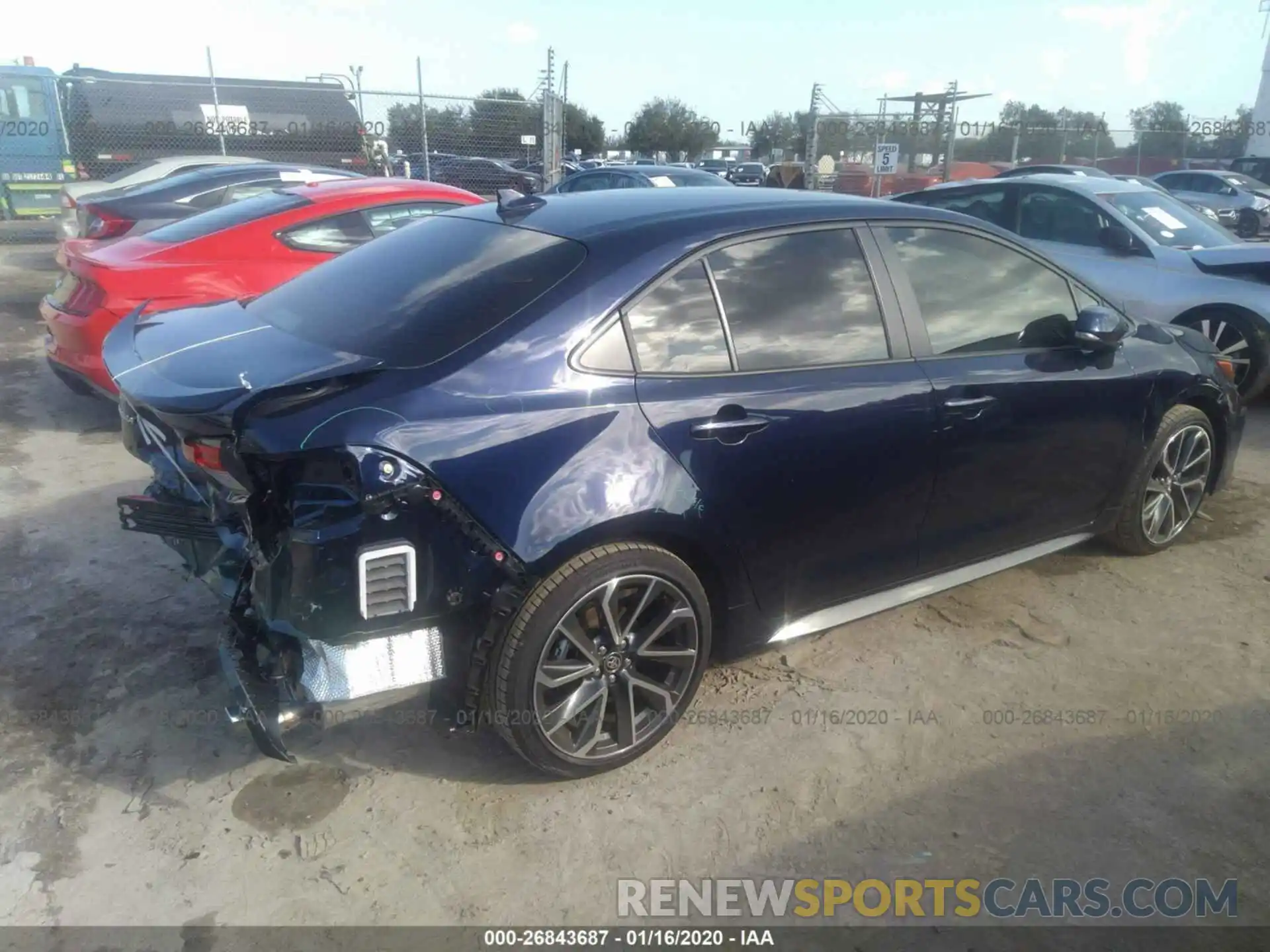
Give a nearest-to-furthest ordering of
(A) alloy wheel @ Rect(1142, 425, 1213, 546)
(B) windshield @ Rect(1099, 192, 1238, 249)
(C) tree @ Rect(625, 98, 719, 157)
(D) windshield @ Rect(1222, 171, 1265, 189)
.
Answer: (A) alloy wheel @ Rect(1142, 425, 1213, 546), (B) windshield @ Rect(1099, 192, 1238, 249), (D) windshield @ Rect(1222, 171, 1265, 189), (C) tree @ Rect(625, 98, 719, 157)

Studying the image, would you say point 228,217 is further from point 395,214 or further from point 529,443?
point 529,443

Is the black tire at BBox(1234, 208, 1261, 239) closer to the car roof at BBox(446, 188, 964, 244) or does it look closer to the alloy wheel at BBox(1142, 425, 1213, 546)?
the alloy wheel at BBox(1142, 425, 1213, 546)

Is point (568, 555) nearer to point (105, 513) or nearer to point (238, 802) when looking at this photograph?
point (238, 802)

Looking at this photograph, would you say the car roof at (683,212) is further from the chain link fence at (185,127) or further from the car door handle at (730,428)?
the chain link fence at (185,127)

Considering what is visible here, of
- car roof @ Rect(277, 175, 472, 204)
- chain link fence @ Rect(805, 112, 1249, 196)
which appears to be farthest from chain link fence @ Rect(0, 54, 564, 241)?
car roof @ Rect(277, 175, 472, 204)

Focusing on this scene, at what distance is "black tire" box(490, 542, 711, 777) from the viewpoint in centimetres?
264

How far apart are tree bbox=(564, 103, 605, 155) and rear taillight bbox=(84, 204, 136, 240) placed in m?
30.5

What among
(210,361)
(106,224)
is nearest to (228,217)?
(106,224)

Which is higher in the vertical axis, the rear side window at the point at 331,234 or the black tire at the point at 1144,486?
the rear side window at the point at 331,234

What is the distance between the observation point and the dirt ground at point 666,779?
2.58 metres

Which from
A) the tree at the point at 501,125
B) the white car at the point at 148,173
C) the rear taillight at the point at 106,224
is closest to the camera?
the rear taillight at the point at 106,224

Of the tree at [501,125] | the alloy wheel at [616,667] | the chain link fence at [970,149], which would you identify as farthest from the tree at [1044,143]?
the alloy wheel at [616,667]

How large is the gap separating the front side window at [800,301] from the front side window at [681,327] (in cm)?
6

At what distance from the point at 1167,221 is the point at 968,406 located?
502 centimetres
